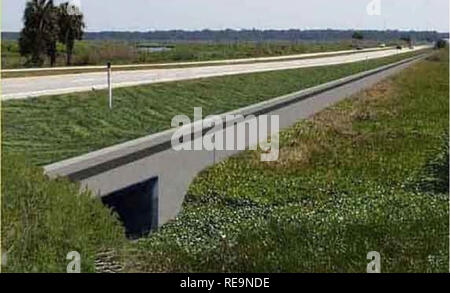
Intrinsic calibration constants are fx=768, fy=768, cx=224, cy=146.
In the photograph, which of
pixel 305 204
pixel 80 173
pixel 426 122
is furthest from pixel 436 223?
pixel 426 122

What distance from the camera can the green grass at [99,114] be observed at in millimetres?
9859

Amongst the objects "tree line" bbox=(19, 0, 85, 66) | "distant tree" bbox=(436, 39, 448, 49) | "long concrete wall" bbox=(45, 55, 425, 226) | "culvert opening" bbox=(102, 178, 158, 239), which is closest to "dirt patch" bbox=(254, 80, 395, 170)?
"long concrete wall" bbox=(45, 55, 425, 226)

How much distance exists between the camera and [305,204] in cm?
939

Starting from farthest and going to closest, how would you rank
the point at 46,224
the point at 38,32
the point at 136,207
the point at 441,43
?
the point at 441,43, the point at 38,32, the point at 136,207, the point at 46,224

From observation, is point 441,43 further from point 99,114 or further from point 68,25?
point 99,114

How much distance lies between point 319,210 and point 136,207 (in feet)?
7.10

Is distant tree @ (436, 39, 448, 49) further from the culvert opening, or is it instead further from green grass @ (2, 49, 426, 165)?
the culvert opening

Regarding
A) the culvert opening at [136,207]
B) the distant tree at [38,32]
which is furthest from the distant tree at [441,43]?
the culvert opening at [136,207]

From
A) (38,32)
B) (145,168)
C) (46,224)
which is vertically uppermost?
(38,32)

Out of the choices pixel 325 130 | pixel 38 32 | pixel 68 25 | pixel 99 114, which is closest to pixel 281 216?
pixel 99 114

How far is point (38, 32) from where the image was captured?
1469 inches

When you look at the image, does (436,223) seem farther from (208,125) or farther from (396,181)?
(208,125)

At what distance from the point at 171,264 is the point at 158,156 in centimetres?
280

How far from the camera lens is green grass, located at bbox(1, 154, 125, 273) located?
490 cm
